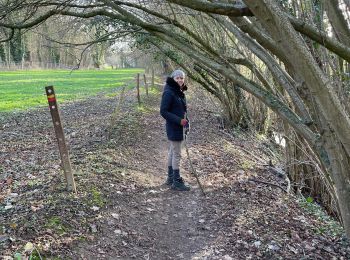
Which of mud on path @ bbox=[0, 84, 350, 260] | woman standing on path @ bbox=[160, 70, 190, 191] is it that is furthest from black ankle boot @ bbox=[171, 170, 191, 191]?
mud on path @ bbox=[0, 84, 350, 260]

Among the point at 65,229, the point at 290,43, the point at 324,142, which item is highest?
the point at 290,43

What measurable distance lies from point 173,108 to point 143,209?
6.17 feet

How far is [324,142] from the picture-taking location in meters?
3.68

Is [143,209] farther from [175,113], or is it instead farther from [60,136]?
[175,113]

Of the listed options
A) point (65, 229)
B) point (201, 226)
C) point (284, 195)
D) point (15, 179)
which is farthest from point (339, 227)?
point (15, 179)

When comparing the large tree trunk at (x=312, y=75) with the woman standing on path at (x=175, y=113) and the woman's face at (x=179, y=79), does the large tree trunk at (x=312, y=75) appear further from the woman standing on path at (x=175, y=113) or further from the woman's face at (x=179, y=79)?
the woman's face at (x=179, y=79)

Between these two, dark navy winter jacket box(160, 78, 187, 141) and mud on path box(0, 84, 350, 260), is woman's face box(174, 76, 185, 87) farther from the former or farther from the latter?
mud on path box(0, 84, 350, 260)

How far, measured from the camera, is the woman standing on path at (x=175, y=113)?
690cm

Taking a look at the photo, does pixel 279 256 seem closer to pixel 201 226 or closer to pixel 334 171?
pixel 201 226

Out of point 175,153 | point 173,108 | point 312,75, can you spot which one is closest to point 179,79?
point 173,108

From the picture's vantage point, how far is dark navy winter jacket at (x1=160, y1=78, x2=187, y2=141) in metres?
6.90

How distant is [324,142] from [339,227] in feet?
10.1

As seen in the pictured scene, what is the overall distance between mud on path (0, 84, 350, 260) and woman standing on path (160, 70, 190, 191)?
377 millimetres

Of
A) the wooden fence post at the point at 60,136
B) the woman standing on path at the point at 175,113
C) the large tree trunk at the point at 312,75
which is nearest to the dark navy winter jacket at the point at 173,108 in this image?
the woman standing on path at the point at 175,113
